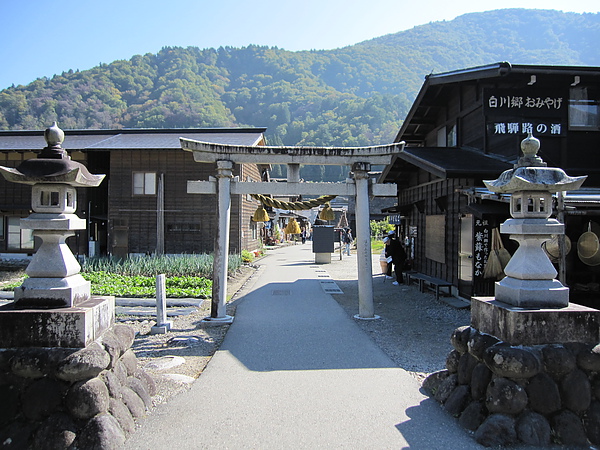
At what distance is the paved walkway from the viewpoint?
4328 mm

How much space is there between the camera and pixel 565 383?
4.43 meters

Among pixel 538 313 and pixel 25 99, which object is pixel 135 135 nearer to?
pixel 538 313

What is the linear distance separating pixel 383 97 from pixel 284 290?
335 feet

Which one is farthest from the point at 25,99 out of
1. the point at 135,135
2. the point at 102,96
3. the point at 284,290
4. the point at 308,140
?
the point at 284,290

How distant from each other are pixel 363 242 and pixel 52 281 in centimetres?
666

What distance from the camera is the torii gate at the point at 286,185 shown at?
961cm

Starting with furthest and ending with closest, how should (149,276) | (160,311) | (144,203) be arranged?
(144,203), (149,276), (160,311)

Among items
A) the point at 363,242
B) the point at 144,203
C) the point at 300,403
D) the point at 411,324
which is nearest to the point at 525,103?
the point at 363,242

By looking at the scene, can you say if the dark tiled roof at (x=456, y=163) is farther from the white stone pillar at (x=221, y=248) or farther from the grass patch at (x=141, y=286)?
the grass patch at (x=141, y=286)

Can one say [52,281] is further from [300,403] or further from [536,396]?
[536,396]

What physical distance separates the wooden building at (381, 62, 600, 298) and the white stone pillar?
5050 mm

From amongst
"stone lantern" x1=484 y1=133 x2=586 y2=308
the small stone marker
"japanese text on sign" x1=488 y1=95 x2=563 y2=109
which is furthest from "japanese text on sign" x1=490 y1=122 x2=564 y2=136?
the small stone marker

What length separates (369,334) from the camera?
8.73 m

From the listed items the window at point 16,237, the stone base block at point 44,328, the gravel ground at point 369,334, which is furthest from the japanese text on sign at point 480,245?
the window at point 16,237
